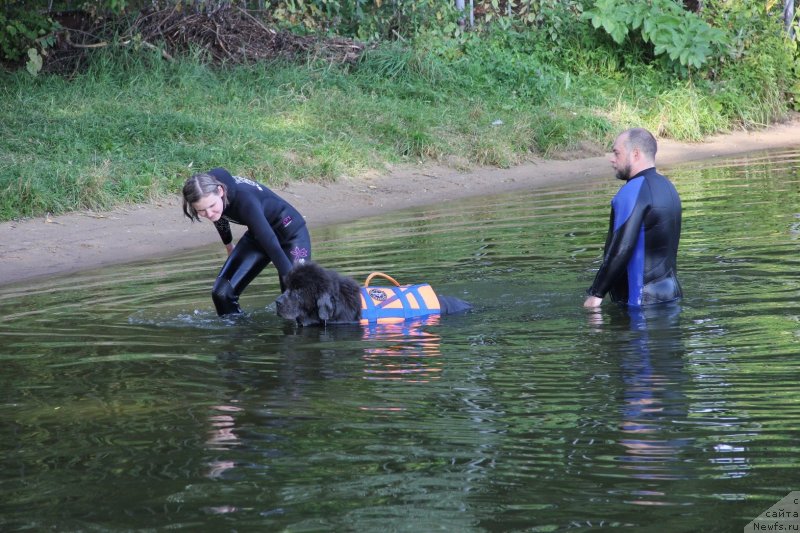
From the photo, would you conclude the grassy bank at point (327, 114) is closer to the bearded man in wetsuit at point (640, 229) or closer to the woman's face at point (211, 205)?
the woman's face at point (211, 205)

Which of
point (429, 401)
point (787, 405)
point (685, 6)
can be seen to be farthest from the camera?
point (685, 6)

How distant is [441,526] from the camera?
408cm

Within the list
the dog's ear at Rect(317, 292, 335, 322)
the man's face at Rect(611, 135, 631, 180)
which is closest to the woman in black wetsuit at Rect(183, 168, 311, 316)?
the dog's ear at Rect(317, 292, 335, 322)

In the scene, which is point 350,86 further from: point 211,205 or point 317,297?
point 317,297

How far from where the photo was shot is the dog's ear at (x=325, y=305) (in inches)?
301

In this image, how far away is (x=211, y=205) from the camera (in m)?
7.63

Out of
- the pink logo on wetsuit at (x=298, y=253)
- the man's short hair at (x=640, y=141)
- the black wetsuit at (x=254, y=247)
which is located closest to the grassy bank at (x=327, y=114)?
the black wetsuit at (x=254, y=247)

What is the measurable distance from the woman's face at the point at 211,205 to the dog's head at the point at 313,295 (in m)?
0.65

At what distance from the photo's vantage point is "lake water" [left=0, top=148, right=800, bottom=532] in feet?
14.2

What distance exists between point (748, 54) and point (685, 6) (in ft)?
6.91

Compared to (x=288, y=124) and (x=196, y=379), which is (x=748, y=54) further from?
(x=196, y=379)

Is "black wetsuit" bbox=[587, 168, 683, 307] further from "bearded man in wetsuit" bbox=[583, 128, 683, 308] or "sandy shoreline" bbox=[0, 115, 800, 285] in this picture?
"sandy shoreline" bbox=[0, 115, 800, 285]

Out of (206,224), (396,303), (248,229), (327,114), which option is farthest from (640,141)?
(327,114)

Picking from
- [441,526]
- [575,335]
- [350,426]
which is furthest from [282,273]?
[441,526]
